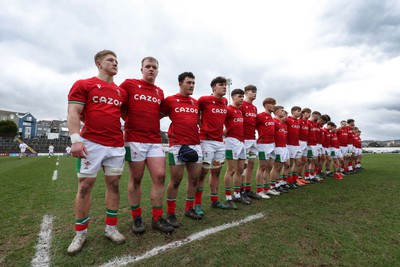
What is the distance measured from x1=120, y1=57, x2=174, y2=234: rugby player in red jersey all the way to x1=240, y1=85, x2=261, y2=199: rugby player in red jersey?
2.53 m

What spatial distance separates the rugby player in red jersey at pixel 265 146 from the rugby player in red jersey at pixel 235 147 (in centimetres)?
92

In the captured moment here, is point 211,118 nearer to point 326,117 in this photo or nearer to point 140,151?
point 140,151

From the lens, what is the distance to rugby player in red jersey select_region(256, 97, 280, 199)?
5.51 meters

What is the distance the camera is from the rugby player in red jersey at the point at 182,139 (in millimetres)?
3510

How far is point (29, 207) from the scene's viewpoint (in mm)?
4586

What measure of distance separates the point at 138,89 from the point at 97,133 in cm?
90

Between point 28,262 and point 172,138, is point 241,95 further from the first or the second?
point 28,262

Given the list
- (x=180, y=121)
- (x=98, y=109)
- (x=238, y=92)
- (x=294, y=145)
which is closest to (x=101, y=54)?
(x=98, y=109)

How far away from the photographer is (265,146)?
5.53 meters

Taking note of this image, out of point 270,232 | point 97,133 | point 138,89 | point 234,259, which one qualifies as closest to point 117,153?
point 97,133

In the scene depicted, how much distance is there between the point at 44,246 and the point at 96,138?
150cm

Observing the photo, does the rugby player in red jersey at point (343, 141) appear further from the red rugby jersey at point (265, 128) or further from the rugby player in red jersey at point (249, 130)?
the rugby player in red jersey at point (249, 130)

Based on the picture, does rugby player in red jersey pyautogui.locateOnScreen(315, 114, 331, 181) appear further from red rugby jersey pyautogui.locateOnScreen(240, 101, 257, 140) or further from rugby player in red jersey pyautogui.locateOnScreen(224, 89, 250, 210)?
rugby player in red jersey pyautogui.locateOnScreen(224, 89, 250, 210)

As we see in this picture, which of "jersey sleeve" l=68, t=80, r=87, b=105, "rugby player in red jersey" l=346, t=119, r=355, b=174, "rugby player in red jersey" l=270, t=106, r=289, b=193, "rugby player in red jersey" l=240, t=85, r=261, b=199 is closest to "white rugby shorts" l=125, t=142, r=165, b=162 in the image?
"jersey sleeve" l=68, t=80, r=87, b=105
